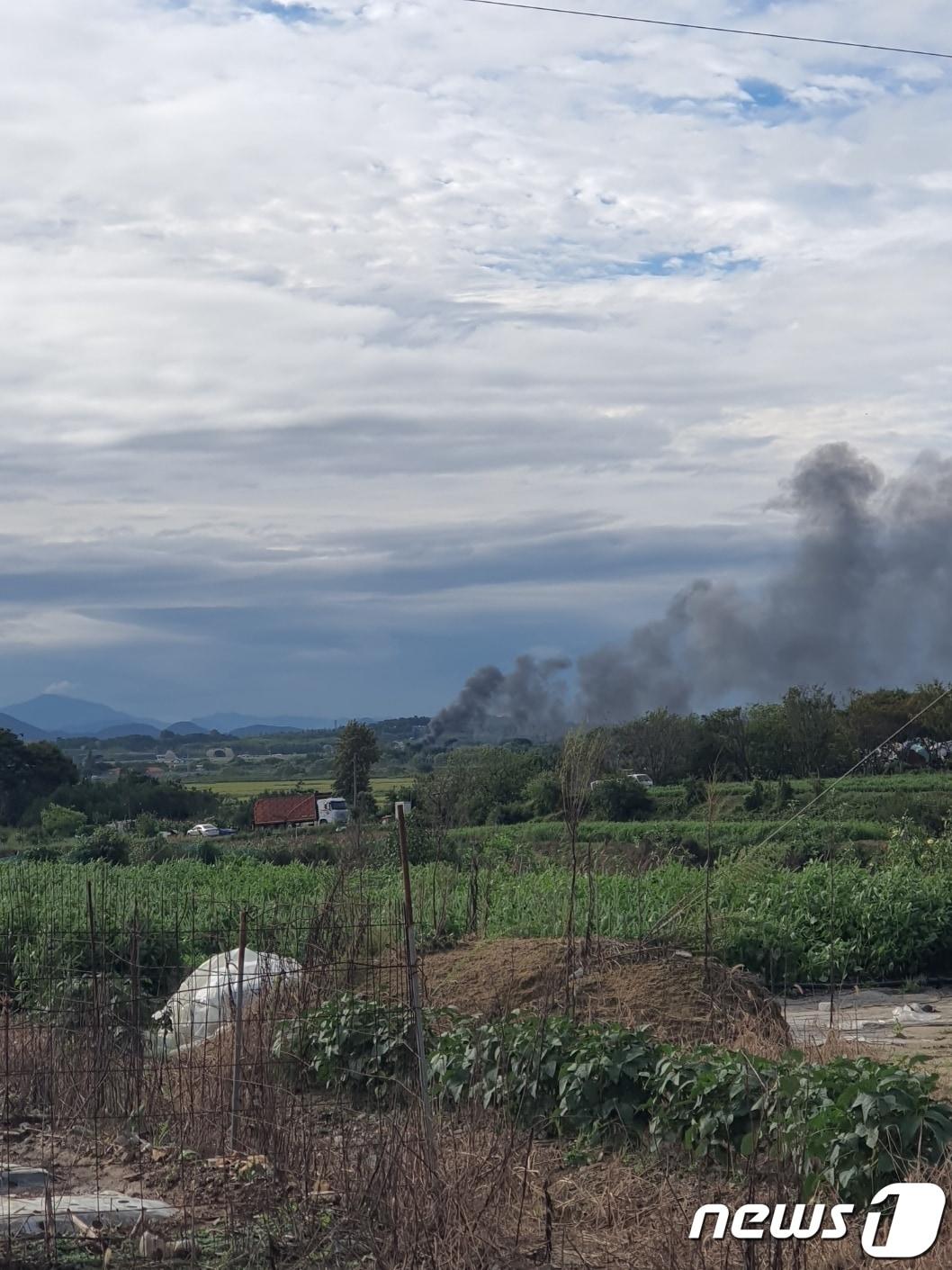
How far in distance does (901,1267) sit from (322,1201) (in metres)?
1.92

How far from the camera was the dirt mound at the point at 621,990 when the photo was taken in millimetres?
7914

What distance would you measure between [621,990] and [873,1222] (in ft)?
13.4

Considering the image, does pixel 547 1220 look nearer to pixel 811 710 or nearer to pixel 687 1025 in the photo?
pixel 687 1025

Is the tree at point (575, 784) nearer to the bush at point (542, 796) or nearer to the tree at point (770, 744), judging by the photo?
the bush at point (542, 796)

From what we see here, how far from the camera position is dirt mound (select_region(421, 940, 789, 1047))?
26.0ft

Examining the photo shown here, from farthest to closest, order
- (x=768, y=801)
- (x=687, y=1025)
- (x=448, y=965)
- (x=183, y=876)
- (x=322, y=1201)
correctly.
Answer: (x=768, y=801), (x=183, y=876), (x=448, y=965), (x=687, y=1025), (x=322, y=1201)

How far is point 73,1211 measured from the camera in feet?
15.6

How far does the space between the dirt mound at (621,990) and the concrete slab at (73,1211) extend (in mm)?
2890

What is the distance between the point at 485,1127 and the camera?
18.6 feet

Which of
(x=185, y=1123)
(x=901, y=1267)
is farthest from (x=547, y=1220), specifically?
(x=185, y=1123)

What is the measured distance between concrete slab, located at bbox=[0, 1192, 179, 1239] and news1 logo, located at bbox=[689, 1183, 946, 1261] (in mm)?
1920

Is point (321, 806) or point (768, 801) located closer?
point (768, 801)

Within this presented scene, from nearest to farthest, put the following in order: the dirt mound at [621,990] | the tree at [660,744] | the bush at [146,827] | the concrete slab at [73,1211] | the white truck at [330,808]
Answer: the concrete slab at [73,1211]
the dirt mound at [621,990]
the bush at [146,827]
the white truck at [330,808]
the tree at [660,744]

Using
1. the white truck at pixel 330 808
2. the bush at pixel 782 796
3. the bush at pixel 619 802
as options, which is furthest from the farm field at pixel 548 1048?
the bush at pixel 619 802
